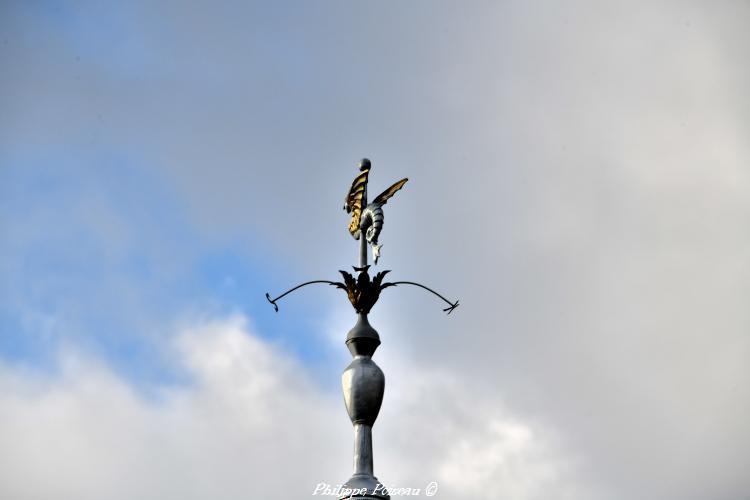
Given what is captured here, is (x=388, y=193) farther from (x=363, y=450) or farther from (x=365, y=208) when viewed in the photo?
(x=363, y=450)

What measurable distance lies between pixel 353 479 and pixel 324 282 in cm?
407

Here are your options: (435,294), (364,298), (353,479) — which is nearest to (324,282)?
(364,298)

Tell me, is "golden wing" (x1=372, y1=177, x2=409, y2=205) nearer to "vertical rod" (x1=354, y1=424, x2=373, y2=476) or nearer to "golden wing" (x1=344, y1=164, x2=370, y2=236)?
"golden wing" (x1=344, y1=164, x2=370, y2=236)

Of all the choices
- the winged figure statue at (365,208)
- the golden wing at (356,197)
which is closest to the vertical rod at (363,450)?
the winged figure statue at (365,208)

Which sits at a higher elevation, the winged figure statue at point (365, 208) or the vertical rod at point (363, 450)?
the winged figure statue at point (365, 208)

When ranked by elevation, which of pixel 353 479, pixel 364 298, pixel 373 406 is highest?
pixel 364 298

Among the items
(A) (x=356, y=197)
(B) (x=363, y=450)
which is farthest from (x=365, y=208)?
(B) (x=363, y=450)

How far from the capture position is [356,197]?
71.7ft

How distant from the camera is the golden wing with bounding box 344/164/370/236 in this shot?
71.2 feet

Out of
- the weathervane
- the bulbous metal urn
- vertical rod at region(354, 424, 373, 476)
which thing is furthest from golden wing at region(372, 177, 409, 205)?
vertical rod at region(354, 424, 373, 476)

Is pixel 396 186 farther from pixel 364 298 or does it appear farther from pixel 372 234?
pixel 364 298

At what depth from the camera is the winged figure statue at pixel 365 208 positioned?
68.5 ft

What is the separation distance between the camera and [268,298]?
2116cm

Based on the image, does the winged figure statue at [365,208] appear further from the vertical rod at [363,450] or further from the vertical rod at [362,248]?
the vertical rod at [363,450]
